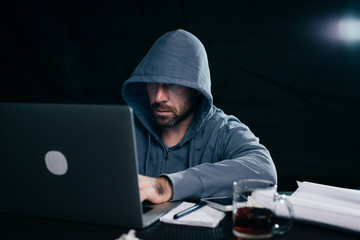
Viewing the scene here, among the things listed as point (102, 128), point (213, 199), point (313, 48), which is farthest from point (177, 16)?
point (102, 128)

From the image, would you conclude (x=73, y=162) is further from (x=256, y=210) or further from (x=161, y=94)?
(x=161, y=94)

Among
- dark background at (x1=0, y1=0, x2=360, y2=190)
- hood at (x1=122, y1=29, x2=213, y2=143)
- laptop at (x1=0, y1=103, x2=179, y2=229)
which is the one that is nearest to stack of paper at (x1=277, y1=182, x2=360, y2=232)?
laptop at (x1=0, y1=103, x2=179, y2=229)

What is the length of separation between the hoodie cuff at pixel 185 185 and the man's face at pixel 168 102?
1.77ft

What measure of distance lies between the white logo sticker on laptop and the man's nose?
0.84 metres

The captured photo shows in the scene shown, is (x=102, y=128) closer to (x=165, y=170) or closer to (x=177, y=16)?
(x=165, y=170)

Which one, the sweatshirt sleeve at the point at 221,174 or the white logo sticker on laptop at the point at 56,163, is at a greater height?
the white logo sticker on laptop at the point at 56,163

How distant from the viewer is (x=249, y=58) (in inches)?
95.1

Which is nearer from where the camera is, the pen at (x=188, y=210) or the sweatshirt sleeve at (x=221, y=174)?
A: the pen at (x=188, y=210)

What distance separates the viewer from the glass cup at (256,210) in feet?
2.59

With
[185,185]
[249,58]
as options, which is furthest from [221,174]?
[249,58]

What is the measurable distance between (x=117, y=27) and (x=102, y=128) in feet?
6.28

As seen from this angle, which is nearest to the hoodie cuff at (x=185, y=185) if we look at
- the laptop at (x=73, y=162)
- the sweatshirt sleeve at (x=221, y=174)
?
the sweatshirt sleeve at (x=221, y=174)

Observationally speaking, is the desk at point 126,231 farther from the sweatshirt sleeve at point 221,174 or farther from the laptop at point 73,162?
the sweatshirt sleeve at point 221,174

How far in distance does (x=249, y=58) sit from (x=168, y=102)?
92 cm
